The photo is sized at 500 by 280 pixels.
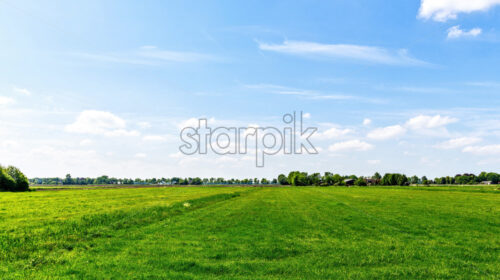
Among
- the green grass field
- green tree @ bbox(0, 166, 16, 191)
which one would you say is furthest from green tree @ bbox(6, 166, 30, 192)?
the green grass field

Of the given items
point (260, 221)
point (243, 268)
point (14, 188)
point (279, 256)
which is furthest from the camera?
point (14, 188)

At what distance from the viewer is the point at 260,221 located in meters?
24.6

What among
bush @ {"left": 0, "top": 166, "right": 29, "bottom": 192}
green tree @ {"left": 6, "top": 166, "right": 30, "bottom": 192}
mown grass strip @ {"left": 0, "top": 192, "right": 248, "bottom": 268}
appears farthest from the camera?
green tree @ {"left": 6, "top": 166, "right": 30, "bottom": 192}

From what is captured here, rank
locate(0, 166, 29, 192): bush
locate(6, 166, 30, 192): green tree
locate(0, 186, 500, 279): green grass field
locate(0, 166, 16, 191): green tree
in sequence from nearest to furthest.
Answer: locate(0, 186, 500, 279): green grass field → locate(0, 166, 16, 191): green tree → locate(0, 166, 29, 192): bush → locate(6, 166, 30, 192): green tree

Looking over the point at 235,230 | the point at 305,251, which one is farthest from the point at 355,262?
the point at 235,230

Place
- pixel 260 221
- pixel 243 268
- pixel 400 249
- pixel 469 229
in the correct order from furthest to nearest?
pixel 260 221
pixel 469 229
pixel 400 249
pixel 243 268

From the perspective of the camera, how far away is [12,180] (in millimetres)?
99062

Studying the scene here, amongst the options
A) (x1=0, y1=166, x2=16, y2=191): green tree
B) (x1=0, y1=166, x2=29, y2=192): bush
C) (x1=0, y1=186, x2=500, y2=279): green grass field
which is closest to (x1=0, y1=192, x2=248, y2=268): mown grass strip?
(x1=0, y1=186, x2=500, y2=279): green grass field

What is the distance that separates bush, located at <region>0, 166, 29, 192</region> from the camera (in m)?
97.0

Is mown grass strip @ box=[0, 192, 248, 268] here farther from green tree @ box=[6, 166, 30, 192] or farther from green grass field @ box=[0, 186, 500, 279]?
green tree @ box=[6, 166, 30, 192]

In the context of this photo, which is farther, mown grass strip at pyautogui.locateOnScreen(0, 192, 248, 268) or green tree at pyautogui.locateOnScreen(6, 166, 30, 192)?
green tree at pyautogui.locateOnScreen(6, 166, 30, 192)

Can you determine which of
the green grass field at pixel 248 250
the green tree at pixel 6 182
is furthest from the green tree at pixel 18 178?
the green grass field at pixel 248 250

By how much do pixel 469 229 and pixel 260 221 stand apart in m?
15.0

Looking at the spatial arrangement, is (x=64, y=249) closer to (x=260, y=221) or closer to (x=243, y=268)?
(x=243, y=268)
